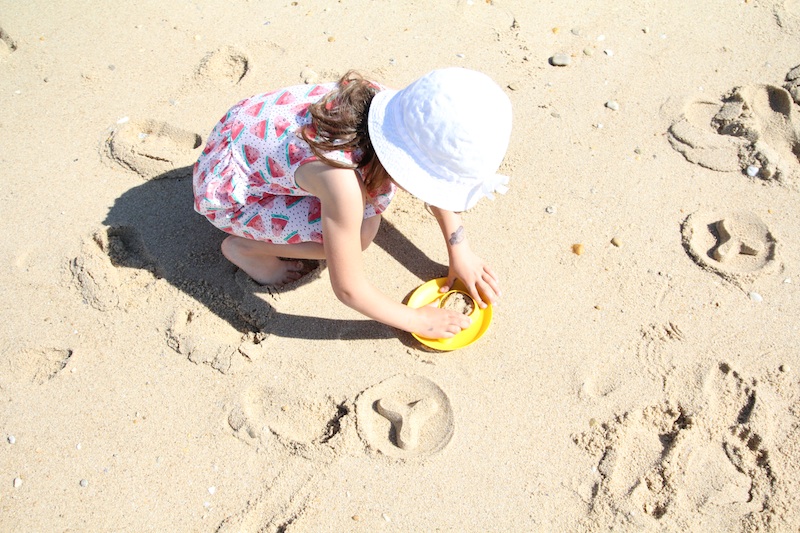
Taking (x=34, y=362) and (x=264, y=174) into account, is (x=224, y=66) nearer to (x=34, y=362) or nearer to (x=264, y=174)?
(x=264, y=174)

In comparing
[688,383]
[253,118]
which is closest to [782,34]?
[688,383]

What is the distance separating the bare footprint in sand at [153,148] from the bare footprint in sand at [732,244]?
1.98 m

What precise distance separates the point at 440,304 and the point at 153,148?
1.40 m

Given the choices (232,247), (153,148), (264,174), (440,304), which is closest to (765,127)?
(440,304)

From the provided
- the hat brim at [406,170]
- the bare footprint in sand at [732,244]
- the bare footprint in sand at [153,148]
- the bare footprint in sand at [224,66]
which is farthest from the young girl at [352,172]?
the bare footprint in sand at [224,66]

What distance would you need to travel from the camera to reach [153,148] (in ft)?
8.62

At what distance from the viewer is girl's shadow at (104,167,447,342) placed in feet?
7.14

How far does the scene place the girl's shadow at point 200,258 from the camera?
218 cm

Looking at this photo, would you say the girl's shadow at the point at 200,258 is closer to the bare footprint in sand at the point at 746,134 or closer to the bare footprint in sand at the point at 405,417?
the bare footprint in sand at the point at 405,417

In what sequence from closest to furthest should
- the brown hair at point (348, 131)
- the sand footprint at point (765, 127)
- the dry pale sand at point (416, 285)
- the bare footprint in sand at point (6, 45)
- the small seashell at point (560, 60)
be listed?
the brown hair at point (348, 131)
the dry pale sand at point (416, 285)
the sand footprint at point (765, 127)
the small seashell at point (560, 60)
the bare footprint in sand at point (6, 45)

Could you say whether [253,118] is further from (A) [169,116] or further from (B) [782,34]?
(B) [782,34]

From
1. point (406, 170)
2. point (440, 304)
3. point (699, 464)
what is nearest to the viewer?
point (406, 170)

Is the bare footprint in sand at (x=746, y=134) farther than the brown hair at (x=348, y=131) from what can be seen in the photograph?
Yes

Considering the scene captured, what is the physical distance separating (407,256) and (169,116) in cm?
124
